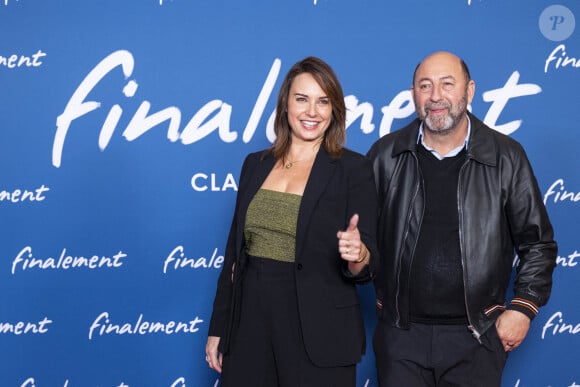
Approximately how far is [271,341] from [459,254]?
2.19ft

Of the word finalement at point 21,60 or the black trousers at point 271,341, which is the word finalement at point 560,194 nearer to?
the black trousers at point 271,341

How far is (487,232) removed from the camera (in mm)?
2064

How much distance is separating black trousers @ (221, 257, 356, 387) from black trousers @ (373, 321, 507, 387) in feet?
0.93

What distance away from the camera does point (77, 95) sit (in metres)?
2.85

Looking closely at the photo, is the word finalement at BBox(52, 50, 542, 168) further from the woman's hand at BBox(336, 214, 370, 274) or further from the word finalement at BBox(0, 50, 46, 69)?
the woman's hand at BBox(336, 214, 370, 274)

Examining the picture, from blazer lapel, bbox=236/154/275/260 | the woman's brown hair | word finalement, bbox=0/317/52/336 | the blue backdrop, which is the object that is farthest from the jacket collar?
word finalement, bbox=0/317/52/336

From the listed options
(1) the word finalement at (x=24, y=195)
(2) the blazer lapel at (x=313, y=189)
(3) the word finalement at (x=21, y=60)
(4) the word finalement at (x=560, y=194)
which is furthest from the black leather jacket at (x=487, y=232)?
(3) the word finalement at (x=21, y=60)

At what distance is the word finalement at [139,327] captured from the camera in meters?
2.91

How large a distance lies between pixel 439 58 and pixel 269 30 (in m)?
1.00

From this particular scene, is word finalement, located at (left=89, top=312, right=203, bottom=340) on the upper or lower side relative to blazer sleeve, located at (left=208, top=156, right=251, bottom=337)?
lower

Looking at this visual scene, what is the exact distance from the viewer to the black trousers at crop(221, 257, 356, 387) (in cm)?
184

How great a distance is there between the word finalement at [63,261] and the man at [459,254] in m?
1.35

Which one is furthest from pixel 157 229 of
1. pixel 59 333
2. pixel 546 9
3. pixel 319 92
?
pixel 546 9

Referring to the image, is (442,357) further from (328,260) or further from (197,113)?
(197,113)
